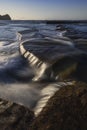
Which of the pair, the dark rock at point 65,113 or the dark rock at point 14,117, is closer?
the dark rock at point 65,113

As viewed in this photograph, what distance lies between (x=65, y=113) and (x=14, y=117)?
725mm

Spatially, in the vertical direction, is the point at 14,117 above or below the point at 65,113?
below

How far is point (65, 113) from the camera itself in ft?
9.48

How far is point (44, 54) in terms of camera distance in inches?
322

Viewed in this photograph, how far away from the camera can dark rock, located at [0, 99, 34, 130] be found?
2922 millimetres

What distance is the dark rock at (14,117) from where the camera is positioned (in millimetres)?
2922

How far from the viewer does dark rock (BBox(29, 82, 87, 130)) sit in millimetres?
2746

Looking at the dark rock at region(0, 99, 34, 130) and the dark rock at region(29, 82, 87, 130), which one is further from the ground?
the dark rock at region(29, 82, 87, 130)

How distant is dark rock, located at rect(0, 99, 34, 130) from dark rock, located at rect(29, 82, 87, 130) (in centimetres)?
18

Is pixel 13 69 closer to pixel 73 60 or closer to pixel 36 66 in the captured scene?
pixel 36 66

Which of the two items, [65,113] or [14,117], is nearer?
[65,113]

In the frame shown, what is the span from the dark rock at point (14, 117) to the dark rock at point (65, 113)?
0.18 metres

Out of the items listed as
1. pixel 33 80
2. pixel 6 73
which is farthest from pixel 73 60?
pixel 6 73

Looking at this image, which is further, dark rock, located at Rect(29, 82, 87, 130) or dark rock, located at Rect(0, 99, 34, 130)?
dark rock, located at Rect(0, 99, 34, 130)
